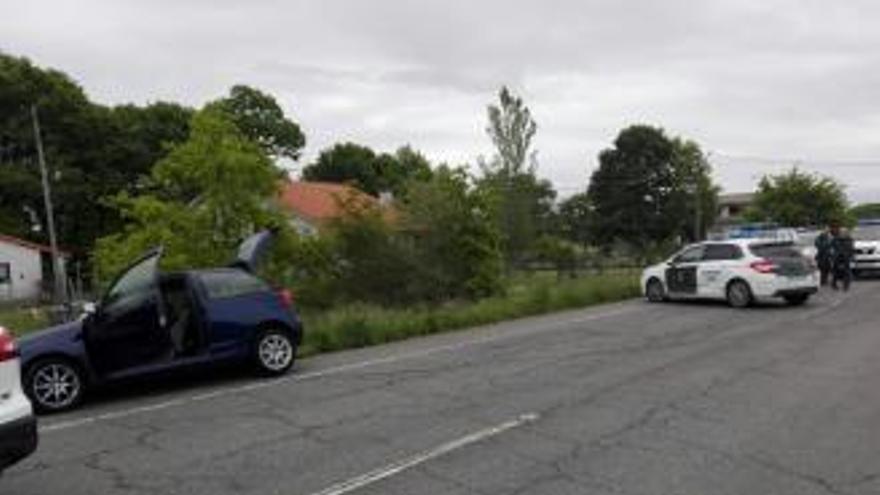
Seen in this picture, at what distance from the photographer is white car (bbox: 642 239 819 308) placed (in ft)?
80.6

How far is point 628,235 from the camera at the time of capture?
8269 centimetres

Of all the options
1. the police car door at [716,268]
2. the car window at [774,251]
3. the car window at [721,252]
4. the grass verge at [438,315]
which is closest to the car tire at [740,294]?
the police car door at [716,268]

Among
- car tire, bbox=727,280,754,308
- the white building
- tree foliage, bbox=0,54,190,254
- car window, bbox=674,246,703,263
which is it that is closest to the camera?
car tire, bbox=727,280,754,308

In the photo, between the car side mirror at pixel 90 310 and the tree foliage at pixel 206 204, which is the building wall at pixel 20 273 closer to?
the tree foliage at pixel 206 204

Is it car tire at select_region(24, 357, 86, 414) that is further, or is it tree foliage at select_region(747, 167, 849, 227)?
tree foliage at select_region(747, 167, 849, 227)

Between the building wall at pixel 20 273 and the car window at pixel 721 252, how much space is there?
50.1 metres

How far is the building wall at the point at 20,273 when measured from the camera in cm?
6775

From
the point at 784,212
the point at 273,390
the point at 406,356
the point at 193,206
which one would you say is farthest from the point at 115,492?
the point at 784,212

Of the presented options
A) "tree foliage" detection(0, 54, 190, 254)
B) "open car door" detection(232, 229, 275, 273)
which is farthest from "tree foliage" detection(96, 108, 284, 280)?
"tree foliage" detection(0, 54, 190, 254)

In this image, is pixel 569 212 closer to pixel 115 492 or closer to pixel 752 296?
pixel 752 296

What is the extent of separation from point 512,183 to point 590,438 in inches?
1711

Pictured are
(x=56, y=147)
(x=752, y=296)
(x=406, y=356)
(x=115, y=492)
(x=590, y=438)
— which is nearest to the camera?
(x=115, y=492)

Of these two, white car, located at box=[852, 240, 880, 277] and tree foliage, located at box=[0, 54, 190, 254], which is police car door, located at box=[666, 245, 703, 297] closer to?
white car, located at box=[852, 240, 880, 277]

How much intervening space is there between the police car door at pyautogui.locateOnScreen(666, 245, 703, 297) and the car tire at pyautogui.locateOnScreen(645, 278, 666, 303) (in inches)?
14.7
